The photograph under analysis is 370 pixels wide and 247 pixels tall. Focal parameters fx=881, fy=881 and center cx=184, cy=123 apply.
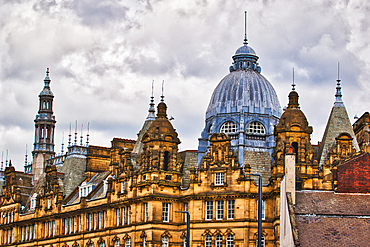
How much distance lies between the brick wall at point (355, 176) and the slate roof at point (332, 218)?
5.03 feet

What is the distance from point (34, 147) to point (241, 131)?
53861mm

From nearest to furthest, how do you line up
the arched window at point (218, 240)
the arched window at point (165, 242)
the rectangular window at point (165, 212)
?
the arched window at point (218, 240), the arched window at point (165, 242), the rectangular window at point (165, 212)

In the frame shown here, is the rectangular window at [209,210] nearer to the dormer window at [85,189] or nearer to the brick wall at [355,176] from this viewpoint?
the dormer window at [85,189]

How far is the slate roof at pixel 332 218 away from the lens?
63188mm

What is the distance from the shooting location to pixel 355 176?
238 feet

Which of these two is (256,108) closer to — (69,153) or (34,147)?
(69,153)

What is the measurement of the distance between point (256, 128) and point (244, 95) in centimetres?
416

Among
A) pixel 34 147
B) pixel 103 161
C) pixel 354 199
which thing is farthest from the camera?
pixel 34 147

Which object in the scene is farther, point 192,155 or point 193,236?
point 192,155

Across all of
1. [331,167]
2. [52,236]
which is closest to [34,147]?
[52,236]

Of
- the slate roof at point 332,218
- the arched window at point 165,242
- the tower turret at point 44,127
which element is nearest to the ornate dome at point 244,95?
the arched window at point 165,242

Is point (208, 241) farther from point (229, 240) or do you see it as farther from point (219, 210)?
point (219, 210)

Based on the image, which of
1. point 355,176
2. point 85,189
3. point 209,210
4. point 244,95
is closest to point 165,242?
point 209,210

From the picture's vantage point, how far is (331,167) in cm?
9000
